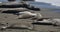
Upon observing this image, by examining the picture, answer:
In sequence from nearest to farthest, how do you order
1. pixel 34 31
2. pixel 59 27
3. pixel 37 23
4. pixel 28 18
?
pixel 34 31, pixel 59 27, pixel 37 23, pixel 28 18

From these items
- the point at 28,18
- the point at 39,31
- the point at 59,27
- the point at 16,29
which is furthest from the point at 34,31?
the point at 28,18

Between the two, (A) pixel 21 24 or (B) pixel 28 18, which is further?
(B) pixel 28 18

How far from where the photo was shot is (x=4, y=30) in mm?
5645

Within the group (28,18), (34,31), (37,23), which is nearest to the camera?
(34,31)

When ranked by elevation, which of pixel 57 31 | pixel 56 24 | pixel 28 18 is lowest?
pixel 57 31

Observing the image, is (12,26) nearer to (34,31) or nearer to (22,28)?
(22,28)

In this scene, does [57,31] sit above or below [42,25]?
below

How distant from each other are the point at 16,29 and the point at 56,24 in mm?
1463

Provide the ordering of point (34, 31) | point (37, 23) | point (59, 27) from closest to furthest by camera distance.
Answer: point (34, 31), point (59, 27), point (37, 23)

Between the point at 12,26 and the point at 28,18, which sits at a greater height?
the point at 28,18

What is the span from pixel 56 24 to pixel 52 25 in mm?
140

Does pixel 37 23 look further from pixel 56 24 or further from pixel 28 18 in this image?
pixel 28 18

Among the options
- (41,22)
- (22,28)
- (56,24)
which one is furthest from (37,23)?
(22,28)

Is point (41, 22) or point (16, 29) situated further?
point (41, 22)
